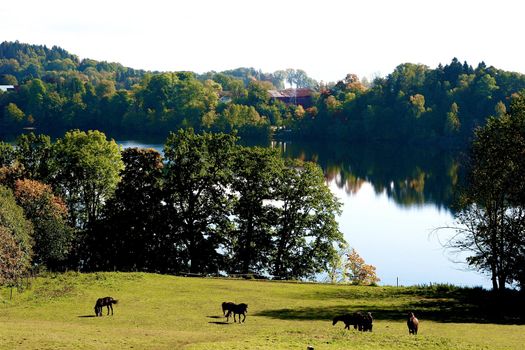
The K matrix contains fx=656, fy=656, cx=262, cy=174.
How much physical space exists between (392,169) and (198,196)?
82.7m

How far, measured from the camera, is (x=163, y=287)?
152 feet

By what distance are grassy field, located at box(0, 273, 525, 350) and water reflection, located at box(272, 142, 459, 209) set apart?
58.6 metres

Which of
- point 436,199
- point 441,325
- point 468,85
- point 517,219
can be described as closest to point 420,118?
point 468,85

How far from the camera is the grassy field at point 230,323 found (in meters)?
27.5

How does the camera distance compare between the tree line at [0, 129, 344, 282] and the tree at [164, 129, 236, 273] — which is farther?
the tree at [164, 129, 236, 273]

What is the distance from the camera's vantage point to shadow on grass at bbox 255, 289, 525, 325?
38656 mm

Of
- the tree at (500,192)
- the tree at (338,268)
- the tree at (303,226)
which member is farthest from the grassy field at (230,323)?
the tree at (338,268)

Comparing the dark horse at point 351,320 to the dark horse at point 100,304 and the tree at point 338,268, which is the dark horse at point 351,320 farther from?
the tree at point 338,268

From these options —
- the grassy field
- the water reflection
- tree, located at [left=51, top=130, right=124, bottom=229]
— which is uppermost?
the water reflection

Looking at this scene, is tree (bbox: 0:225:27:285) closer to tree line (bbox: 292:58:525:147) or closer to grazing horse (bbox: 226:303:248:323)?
grazing horse (bbox: 226:303:248:323)

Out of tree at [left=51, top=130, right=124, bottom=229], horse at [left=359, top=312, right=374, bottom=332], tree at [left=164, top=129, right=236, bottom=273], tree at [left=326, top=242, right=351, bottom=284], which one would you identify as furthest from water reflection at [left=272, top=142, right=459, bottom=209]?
horse at [left=359, top=312, right=374, bottom=332]

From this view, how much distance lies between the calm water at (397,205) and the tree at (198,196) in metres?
18.2

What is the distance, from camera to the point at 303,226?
63.6 meters

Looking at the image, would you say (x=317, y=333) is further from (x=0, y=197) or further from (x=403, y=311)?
(x=0, y=197)
